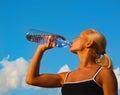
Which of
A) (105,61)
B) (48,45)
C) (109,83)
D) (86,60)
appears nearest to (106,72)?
(109,83)

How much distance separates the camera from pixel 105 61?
5977mm

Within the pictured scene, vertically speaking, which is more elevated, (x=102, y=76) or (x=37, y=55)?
(x=37, y=55)

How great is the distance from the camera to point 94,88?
5.65 m

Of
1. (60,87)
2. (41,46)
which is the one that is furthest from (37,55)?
(60,87)

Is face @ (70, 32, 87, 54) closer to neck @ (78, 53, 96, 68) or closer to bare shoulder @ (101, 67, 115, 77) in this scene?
neck @ (78, 53, 96, 68)

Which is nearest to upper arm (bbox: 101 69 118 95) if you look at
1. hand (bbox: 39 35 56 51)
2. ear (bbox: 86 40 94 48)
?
ear (bbox: 86 40 94 48)

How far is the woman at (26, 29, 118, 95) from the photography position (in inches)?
223

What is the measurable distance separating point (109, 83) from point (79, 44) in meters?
0.90

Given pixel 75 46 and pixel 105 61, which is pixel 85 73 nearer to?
pixel 105 61

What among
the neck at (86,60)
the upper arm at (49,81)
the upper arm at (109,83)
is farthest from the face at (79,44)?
the upper arm at (109,83)

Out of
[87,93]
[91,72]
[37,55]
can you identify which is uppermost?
[37,55]

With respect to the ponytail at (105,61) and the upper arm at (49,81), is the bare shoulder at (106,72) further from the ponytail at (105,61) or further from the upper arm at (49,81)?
the upper arm at (49,81)

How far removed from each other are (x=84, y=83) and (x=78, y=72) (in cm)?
33

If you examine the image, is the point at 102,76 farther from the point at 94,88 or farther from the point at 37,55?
the point at 37,55
